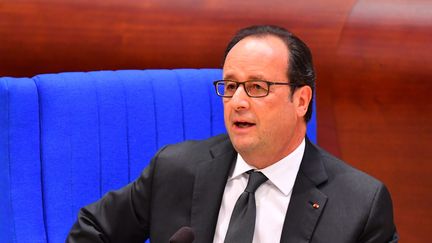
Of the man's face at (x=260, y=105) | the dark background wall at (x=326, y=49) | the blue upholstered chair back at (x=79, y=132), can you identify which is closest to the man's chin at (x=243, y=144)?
the man's face at (x=260, y=105)

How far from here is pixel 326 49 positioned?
172cm

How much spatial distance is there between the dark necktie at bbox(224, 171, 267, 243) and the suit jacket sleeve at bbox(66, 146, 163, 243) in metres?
0.15

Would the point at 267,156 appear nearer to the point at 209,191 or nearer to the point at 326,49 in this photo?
the point at 209,191

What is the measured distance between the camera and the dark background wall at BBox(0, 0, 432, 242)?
170 centimetres

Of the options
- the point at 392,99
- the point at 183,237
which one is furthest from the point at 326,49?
the point at 183,237

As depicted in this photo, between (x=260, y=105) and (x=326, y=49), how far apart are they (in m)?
0.72

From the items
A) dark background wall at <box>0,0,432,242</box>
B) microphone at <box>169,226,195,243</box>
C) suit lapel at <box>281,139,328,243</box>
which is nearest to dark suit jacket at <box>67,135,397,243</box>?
suit lapel at <box>281,139,328,243</box>

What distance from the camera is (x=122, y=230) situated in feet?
3.67

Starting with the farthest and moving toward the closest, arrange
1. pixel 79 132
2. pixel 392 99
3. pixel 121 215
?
pixel 392 99, pixel 79 132, pixel 121 215

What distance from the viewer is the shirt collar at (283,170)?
1079 mm

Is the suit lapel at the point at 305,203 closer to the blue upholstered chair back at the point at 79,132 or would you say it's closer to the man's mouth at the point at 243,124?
the man's mouth at the point at 243,124

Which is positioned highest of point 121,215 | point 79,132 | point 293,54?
point 293,54

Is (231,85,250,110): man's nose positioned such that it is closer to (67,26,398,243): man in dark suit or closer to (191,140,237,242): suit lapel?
(67,26,398,243): man in dark suit

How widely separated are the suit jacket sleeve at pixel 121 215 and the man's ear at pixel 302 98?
0.24 metres
